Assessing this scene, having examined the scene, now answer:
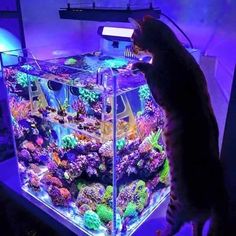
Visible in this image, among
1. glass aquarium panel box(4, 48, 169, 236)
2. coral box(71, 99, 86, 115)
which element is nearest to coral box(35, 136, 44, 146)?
glass aquarium panel box(4, 48, 169, 236)

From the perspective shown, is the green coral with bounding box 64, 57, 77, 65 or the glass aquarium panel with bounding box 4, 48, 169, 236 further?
the green coral with bounding box 64, 57, 77, 65

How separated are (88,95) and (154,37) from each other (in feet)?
0.89

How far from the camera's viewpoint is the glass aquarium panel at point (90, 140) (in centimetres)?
81

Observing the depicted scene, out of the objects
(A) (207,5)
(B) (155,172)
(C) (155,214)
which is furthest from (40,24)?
(C) (155,214)

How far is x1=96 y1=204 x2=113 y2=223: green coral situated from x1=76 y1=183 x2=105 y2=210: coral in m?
0.02

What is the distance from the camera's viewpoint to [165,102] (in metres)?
0.67

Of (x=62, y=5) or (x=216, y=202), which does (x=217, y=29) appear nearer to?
(x=216, y=202)

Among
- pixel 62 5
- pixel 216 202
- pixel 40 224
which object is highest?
pixel 62 5

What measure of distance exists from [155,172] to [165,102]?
0.40 m

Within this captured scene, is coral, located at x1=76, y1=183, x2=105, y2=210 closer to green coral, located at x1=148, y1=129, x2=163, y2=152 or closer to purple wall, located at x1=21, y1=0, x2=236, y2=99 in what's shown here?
green coral, located at x1=148, y1=129, x2=163, y2=152

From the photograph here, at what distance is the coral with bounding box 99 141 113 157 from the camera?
806mm

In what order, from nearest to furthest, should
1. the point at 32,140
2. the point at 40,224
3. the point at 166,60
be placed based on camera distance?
the point at 166,60, the point at 32,140, the point at 40,224

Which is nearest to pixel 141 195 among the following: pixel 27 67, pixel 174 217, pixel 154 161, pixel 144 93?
pixel 154 161

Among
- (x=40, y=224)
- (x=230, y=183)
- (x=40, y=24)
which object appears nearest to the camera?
(x=230, y=183)
